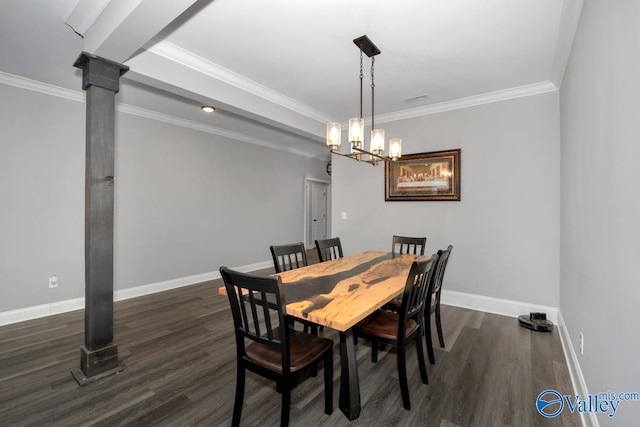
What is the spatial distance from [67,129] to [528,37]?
477 centimetres

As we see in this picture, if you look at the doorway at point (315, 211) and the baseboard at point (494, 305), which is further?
the doorway at point (315, 211)

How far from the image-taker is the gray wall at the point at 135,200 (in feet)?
10.3

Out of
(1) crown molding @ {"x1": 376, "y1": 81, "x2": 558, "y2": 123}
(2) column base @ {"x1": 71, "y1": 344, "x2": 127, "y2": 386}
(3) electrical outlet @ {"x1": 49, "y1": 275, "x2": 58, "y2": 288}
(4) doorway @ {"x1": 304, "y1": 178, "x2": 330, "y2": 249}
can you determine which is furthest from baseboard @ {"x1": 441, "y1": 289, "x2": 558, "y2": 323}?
(3) electrical outlet @ {"x1": 49, "y1": 275, "x2": 58, "y2": 288}

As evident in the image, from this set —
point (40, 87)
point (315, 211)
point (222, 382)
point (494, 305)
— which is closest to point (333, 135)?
point (222, 382)

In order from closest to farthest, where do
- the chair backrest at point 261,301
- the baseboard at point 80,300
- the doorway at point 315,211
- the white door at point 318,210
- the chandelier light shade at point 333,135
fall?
the chair backrest at point 261,301
the chandelier light shade at point 333,135
the baseboard at point 80,300
the doorway at point 315,211
the white door at point 318,210

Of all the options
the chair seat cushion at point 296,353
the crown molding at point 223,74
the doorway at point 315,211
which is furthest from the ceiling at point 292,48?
the doorway at point 315,211

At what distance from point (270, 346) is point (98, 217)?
1.67 m

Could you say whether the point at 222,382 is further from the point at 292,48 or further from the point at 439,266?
the point at 292,48

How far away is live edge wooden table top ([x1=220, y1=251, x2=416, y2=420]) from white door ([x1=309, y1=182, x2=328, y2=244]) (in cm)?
476

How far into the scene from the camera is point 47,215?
3.34 metres

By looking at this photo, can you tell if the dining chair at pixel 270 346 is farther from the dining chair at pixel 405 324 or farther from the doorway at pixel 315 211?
the doorway at pixel 315 211

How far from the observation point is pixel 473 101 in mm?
3625

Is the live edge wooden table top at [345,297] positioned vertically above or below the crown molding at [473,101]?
below

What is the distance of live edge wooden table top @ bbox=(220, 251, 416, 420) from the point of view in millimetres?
1485
